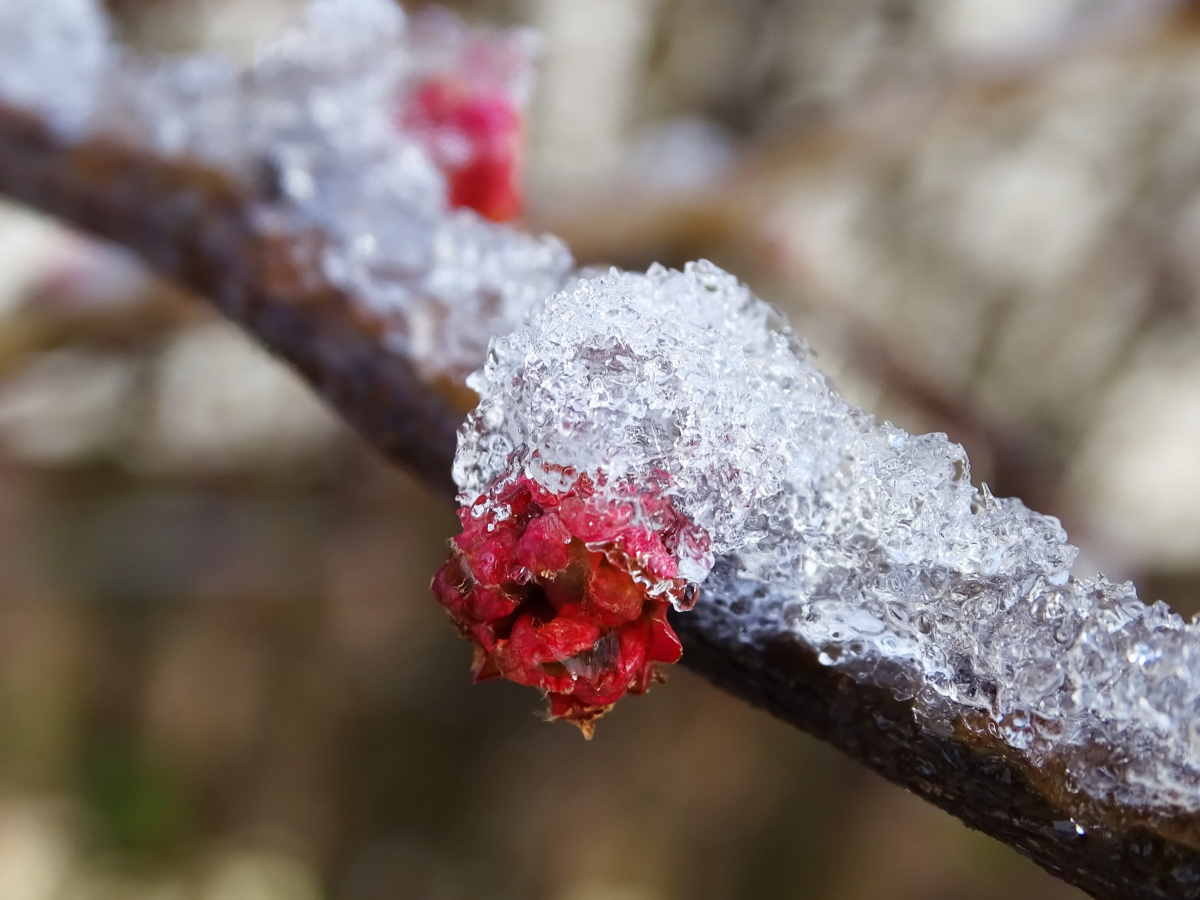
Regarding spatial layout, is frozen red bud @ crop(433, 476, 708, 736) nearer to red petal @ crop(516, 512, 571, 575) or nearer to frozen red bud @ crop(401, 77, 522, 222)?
red petal @ crop(516, 512, 571, 575)

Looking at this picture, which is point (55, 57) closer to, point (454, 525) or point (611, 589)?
point (611, 589)

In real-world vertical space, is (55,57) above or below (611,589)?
above

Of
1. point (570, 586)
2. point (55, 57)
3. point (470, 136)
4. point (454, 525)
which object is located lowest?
point (570, 586)

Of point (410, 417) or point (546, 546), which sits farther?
point (410, 417)

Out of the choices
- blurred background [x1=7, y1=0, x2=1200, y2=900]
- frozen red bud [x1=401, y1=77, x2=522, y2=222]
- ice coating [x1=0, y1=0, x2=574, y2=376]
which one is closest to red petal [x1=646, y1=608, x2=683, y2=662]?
ice coating [x1=0, y1=0, x2=574, y2=376]

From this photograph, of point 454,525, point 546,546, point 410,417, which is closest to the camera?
point 546,546

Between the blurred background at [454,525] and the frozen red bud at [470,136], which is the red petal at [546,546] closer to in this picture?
the frozen red bud at [470,136]

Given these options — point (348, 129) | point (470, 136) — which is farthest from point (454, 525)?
point (348, 129)
